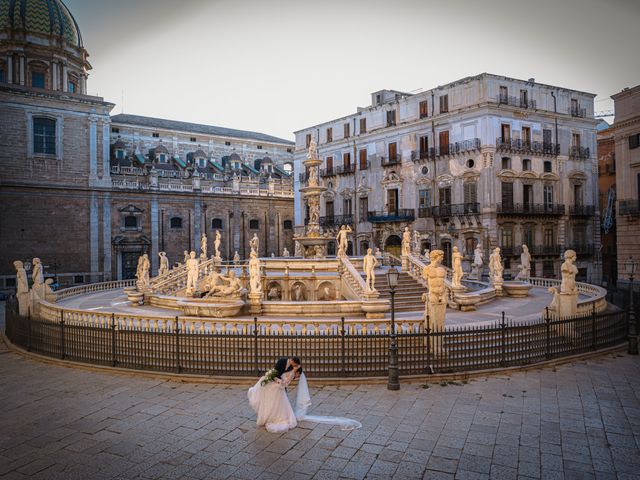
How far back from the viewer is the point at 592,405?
27.8 ft

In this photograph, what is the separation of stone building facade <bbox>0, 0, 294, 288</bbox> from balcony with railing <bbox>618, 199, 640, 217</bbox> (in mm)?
30255

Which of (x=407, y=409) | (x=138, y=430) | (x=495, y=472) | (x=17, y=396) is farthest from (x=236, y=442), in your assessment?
(x=17, y=396)

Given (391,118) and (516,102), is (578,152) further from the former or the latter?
(391,118)

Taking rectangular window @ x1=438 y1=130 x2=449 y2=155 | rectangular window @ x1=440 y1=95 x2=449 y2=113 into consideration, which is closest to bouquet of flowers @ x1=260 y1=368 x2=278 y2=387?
rectangular window @ x1=438 y1=130 x2=449 y2=155

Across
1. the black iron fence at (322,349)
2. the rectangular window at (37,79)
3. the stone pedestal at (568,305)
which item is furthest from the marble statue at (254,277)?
the rectangular window at (37,79)

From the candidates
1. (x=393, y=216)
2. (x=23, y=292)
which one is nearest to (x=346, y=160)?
(x=393, y=216)

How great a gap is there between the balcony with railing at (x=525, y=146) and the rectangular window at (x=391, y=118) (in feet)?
29.5

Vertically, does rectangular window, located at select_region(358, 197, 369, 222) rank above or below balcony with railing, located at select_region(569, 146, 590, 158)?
below

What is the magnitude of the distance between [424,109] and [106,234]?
2730cm

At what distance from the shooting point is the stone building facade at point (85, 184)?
3428 cm

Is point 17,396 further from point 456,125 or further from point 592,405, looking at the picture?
point 456,125

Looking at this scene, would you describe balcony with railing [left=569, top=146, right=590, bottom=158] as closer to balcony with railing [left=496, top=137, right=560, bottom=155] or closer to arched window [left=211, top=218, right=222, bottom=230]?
balcony with railing [left=496, top=137, right=560, bottom=155]

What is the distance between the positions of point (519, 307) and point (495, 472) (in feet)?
42.4

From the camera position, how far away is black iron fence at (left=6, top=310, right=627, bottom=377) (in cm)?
1017
